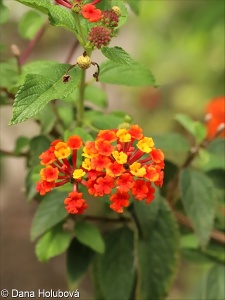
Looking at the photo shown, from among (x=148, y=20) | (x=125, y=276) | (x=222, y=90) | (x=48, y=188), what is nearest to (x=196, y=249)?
(x=125, y=276)

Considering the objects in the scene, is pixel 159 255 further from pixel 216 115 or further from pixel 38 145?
pixel 216 115

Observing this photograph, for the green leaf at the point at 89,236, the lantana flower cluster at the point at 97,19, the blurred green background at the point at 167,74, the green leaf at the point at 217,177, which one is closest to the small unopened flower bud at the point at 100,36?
the lantana flower cluster at the point at 97,19

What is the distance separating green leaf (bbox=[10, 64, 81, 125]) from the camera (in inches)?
21.4

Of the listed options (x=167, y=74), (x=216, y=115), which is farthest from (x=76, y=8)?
(x=167, y=74)

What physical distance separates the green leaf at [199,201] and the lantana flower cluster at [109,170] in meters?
0.25

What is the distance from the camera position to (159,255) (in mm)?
843

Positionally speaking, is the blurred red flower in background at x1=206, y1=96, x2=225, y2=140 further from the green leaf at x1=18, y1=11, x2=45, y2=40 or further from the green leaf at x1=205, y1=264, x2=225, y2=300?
the green leaf at x1=18, y1=11, x2=45, y2=40

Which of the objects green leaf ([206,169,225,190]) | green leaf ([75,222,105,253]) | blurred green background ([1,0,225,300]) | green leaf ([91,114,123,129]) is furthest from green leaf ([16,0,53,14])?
blurred green background ([1,0,225,300])

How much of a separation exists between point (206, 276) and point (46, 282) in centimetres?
80

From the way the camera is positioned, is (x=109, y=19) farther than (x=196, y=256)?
No

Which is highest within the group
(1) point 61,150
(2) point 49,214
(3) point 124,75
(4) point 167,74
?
(4) point 167,74

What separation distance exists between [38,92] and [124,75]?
22cm

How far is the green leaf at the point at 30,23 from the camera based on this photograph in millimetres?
870

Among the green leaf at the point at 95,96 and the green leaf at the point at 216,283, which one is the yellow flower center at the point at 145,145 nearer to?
the green leaf at the point at 95,96
